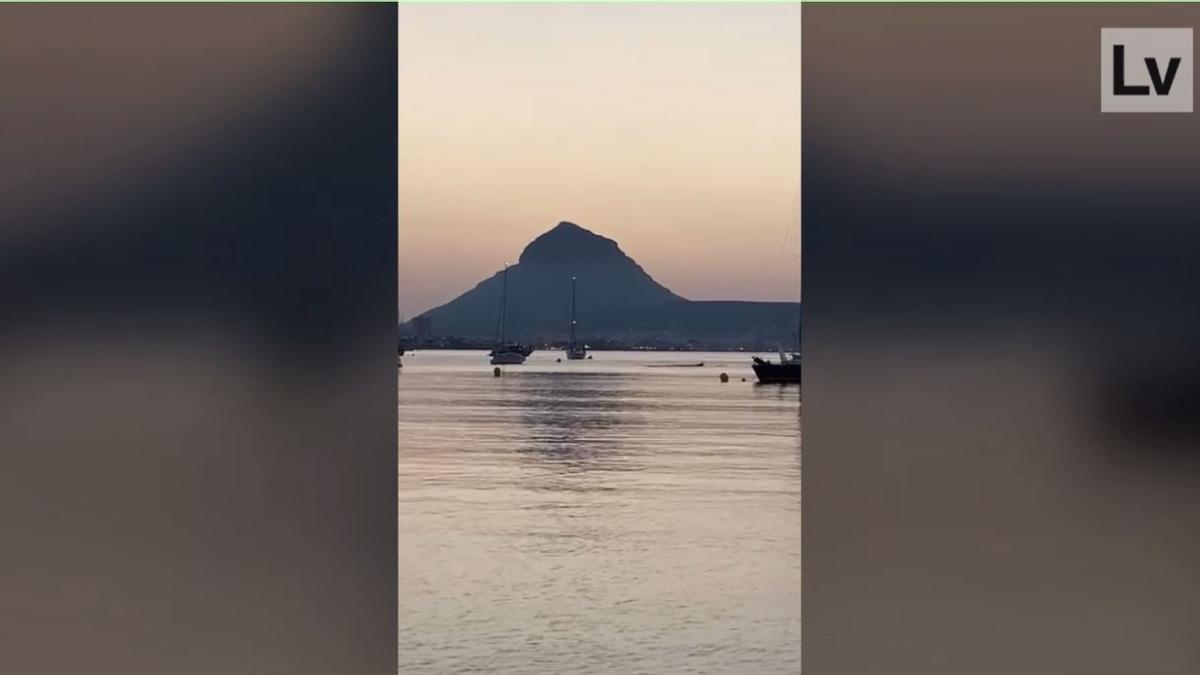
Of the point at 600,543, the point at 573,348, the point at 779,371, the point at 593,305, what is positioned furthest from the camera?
the point at 573,348

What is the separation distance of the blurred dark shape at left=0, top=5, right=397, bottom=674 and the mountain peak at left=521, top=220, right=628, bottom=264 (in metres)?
37.8

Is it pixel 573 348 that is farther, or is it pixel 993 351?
pixel 573 348

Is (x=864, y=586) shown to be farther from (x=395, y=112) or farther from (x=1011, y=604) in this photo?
(x=395, y=112)

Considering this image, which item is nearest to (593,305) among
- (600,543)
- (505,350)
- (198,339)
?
(505,350)

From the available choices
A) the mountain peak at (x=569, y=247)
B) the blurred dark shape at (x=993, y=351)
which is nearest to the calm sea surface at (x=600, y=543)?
the blurred dark shape at (x=993, y=351)

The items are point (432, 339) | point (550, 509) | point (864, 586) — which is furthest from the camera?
point (432, 339)

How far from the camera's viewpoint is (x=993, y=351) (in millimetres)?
2932

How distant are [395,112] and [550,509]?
12230 mm

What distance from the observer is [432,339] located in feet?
167

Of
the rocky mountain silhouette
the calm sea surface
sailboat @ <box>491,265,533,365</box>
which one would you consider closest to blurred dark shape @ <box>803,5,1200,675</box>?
the calm sea surface

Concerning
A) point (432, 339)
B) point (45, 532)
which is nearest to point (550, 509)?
point (45, 532)

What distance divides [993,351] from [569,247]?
136 feet

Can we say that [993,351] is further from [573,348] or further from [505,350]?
[573,348]

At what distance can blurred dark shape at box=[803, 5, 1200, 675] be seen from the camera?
289 centimetres
